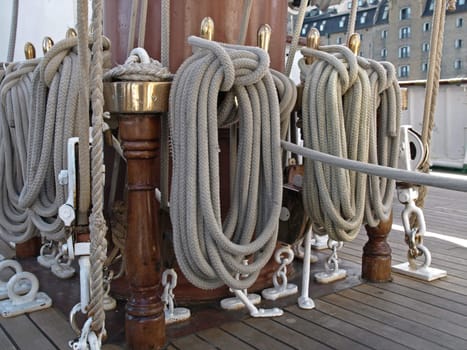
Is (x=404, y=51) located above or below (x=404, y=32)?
below

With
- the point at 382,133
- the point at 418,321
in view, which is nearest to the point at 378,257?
the point at 418,321

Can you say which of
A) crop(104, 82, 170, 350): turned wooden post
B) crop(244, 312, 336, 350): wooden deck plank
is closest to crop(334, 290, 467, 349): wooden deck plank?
crop(244, 312, 336, 350): wooden deck plank

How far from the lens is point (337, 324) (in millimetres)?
1662

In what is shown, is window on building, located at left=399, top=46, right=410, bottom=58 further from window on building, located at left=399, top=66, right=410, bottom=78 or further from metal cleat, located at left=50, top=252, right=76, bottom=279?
metal cleat, located at left=50, top=252, right=76, bottom=279

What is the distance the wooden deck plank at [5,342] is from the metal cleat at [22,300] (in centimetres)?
15

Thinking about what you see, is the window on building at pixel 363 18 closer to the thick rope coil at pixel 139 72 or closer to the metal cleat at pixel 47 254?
the metal cleat at pixel 47 254

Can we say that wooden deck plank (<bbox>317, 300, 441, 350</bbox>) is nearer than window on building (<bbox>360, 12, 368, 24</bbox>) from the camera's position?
Yes

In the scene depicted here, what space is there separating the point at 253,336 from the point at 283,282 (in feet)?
1.17

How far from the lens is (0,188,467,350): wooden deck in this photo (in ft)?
5.02

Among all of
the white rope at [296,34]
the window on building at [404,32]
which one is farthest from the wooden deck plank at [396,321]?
the window on building at [404,32]

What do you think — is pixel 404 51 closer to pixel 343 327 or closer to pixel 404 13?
pixel 404 13

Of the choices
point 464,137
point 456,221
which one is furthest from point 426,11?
point 456,221

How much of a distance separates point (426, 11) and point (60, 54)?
39.8m

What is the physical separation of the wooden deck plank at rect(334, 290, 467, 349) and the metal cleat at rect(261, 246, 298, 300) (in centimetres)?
15
